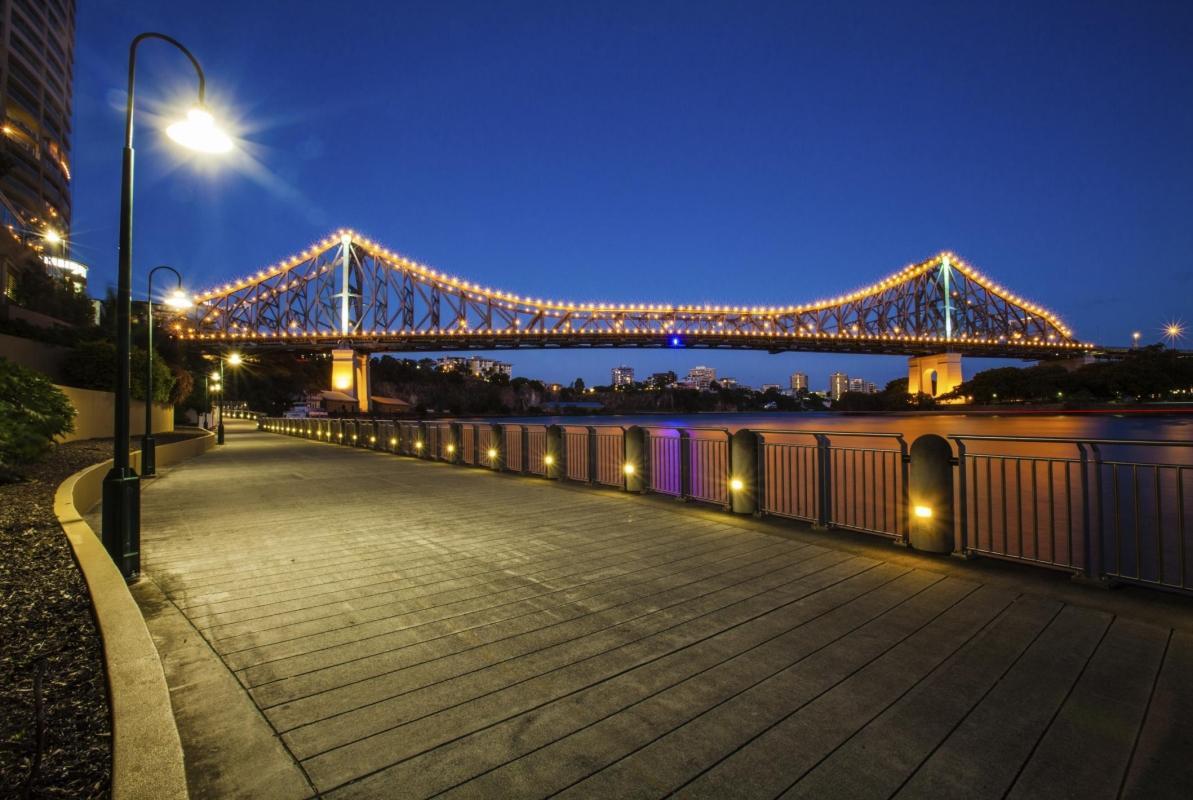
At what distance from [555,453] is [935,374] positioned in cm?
8597

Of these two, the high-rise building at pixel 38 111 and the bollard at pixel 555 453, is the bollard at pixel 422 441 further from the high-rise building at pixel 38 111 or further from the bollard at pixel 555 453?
the high-rise building at pixel 38 111

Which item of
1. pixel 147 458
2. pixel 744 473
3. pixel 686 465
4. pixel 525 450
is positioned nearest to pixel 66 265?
pixel 147 458

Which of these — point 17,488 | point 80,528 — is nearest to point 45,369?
point 17,488

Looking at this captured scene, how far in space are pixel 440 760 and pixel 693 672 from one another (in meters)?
1.36

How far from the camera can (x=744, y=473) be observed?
7355mm

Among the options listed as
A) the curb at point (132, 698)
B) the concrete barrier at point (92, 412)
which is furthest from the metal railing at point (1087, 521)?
the concrete barrier at point (92, 412)

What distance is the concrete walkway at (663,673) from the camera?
92.0 inches

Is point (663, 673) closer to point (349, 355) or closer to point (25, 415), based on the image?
point (25, 415)

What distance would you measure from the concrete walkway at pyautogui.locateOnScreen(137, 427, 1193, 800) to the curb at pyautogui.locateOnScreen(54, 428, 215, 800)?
0.59ft

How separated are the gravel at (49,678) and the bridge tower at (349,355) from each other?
5649cm

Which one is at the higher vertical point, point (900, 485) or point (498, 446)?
point (498, 446)

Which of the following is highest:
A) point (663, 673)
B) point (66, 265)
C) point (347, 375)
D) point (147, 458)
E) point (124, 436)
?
point (66, 265)

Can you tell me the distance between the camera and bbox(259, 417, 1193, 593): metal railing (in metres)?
4.49

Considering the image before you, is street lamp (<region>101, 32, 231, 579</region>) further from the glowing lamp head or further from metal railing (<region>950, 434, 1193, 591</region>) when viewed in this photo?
metal railing (<region>950, 434, 1193, 591</region>)
